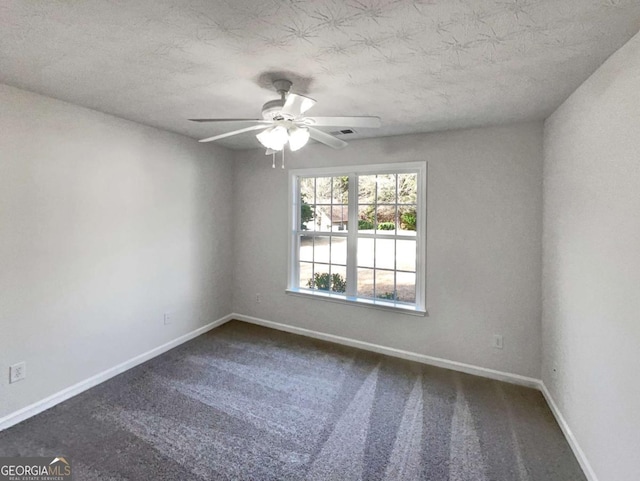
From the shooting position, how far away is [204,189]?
12.5 ft

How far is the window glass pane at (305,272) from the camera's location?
3.97 metres

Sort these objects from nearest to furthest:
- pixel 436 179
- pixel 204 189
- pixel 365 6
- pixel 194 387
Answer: pixel 365 6
pixel 194 387
pixel 436 179
pixel 204 189

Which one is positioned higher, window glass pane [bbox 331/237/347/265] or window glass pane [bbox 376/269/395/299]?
window glass pane [bbox 331/237/347/265]

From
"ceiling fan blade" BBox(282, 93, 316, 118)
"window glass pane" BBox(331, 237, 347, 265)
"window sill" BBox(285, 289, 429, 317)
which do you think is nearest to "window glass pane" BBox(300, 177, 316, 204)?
"window glass pane" BBox(331, 237, 347, 265)

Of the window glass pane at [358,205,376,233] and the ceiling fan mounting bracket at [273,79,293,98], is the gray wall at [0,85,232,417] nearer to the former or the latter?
the ceiling fan mounting bracket at [273,79,293,98]

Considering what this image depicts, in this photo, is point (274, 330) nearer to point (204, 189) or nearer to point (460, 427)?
point (204, 189)

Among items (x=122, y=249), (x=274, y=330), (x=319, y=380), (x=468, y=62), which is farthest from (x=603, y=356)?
(x=122, y=249)

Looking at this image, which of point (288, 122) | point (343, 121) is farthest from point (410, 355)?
point (288, 122)

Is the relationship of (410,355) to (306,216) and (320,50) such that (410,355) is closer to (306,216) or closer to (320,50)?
(306,216)

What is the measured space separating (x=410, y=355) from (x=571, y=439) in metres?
1.43

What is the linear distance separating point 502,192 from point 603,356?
1.58 m

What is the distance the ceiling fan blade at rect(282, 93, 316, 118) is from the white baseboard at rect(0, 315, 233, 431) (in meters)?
2.80

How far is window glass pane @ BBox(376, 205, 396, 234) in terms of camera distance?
344 centimetres

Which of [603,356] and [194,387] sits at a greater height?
[603,356]
